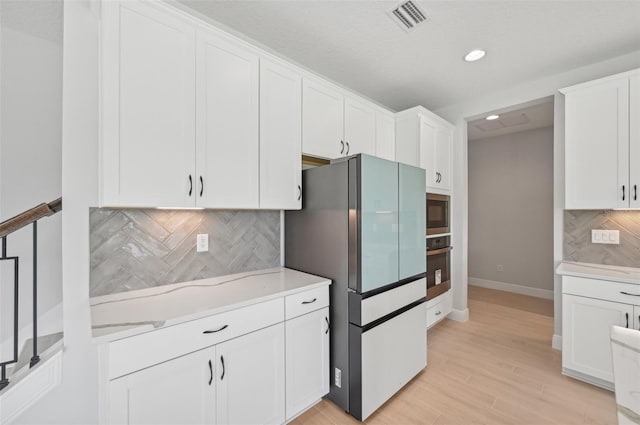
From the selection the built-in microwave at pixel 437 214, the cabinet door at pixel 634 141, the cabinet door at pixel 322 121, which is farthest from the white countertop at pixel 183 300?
the cabinet door at pixel 634 141

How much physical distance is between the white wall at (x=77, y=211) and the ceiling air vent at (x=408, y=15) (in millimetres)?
1814

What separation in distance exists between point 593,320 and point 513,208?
2938 millimetres

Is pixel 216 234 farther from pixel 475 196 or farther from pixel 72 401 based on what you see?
pixel 475 196

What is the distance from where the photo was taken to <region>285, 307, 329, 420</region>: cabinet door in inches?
67.8

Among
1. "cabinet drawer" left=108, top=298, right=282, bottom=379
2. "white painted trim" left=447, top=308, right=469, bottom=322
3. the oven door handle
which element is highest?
the oven door handle

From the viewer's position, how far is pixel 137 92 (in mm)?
1417

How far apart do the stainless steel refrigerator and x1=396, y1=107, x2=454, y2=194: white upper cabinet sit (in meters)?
0.77

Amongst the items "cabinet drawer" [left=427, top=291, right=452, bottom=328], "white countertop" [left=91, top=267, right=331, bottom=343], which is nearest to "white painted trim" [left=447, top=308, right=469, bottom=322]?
"cabinet drawer" [left=427, top=291, right=452, bottom=328]

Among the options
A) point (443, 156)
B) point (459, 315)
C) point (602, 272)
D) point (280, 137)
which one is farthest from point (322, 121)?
point (459, 315)

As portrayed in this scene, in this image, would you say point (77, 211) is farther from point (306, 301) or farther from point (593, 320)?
point (593, 320)

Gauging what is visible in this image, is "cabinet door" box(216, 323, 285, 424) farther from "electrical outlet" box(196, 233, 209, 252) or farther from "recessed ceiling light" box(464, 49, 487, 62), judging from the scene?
"recessed ceiling light" box(464, 49, 487, 62)

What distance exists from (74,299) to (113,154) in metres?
0.88

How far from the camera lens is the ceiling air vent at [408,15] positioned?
183cm

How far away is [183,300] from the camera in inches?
59.6
